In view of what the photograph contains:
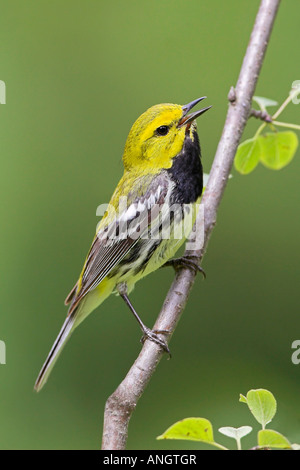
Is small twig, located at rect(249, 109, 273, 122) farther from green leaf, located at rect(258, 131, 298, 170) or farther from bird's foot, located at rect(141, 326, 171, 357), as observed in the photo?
bird's foot, located at rect(141, 326, 171, 357)

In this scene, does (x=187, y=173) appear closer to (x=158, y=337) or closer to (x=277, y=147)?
(x=277, y=147)

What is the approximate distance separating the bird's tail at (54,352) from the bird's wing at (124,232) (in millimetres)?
90

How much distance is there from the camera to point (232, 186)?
4133 mm

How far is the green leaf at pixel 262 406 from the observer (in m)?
1.45

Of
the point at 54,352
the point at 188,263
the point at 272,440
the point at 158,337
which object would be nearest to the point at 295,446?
the point at 272,440

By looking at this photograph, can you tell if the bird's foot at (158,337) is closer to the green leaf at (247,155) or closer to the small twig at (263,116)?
the green leaf at (247,155)

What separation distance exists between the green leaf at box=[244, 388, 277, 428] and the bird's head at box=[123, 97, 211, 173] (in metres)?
1.29

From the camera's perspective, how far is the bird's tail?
2.45m

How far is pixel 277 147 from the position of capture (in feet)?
7.56

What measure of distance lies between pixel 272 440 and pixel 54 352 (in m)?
1.40

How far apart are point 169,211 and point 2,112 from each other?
207 cm

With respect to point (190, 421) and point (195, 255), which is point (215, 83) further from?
point (190, 421)
